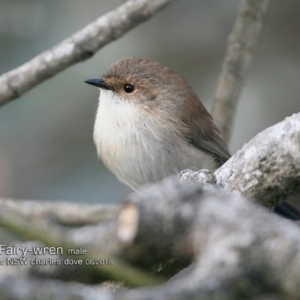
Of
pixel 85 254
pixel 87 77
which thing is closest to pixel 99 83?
pixel 87 77

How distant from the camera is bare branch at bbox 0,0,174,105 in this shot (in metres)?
3.77

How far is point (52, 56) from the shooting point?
3850 millimetres

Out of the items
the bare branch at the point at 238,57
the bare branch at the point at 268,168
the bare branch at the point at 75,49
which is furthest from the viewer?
the bare branch at the point at 238,57

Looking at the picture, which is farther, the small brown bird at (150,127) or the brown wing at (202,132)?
the brown wing at (202,132)

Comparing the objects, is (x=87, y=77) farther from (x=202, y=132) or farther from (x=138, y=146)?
(x=138, y=146)

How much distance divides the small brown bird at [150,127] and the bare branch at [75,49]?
45 cm

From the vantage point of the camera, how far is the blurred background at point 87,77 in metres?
5.76

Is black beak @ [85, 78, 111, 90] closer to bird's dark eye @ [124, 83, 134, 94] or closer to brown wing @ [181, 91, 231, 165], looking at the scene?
bird's dark eye @ [124, 83, 134, 94]

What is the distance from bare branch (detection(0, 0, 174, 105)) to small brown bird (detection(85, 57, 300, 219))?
45cm

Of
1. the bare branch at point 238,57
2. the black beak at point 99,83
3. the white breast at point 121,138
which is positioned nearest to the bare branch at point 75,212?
the white breast at point 121,138

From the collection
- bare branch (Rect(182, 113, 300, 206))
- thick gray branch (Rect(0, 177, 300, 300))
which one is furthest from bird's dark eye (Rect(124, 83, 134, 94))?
thick gray branch (Rect(0, 177, 300, 300))

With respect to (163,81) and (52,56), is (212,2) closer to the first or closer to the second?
(163,81)

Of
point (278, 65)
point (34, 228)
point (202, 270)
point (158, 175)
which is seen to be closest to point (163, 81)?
point (158, 175)

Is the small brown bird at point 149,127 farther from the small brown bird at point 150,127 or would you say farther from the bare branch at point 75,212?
the bare branch at point 75,212
